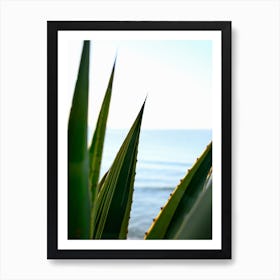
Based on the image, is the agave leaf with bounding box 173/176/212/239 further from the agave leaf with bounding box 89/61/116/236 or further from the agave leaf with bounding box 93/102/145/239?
the agave leaf with bounding box 89/61/116/236

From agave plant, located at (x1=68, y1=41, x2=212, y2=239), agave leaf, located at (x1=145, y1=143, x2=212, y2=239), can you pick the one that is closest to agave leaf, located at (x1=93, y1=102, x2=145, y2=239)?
agave plant, located at (x1=68, y1=41, x2=212, y2=239)

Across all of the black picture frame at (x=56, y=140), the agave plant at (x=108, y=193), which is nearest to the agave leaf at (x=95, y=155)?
the agave plant at (x=108, y=193)

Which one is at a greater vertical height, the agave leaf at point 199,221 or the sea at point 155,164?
the sea at point 155,164

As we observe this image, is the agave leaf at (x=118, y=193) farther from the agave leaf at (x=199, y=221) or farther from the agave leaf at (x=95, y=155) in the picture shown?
the agave leaf at (x=199, y=221)

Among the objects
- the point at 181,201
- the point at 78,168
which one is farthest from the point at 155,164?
the point at 78,168
